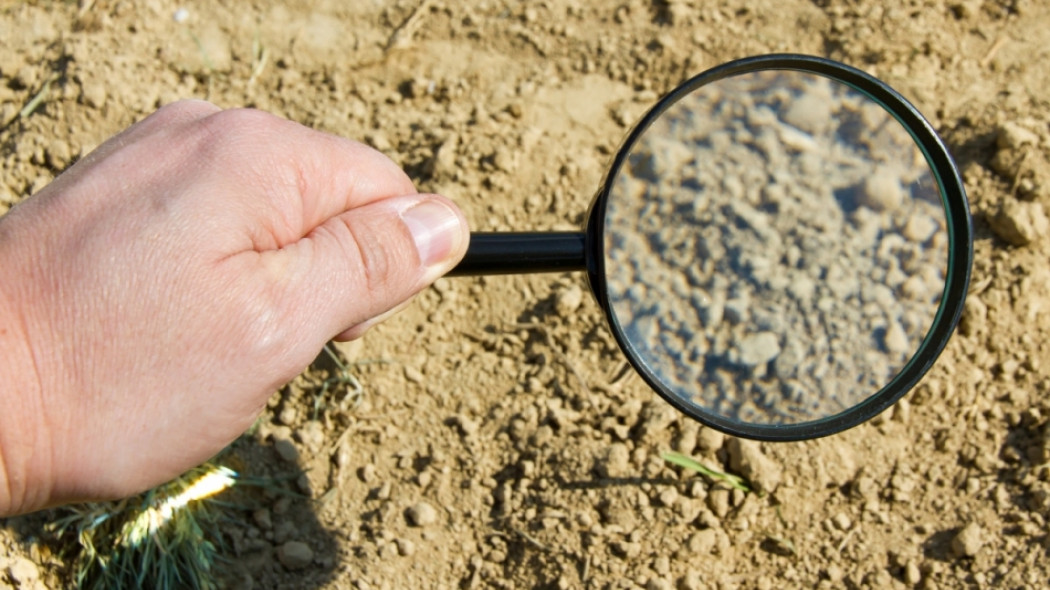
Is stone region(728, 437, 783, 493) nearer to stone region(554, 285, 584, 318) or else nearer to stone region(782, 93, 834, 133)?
stone region(554, 285, 584, 318)

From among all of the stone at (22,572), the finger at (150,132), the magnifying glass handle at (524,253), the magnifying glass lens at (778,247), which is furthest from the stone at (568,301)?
the stone at (22,572)

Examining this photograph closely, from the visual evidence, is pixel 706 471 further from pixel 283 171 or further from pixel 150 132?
pixel 150 132

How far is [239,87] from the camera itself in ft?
11.3

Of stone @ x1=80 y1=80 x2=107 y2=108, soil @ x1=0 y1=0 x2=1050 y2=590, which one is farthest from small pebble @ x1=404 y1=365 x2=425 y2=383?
stone @ x1=80 y1=80 x2=107 y2=108

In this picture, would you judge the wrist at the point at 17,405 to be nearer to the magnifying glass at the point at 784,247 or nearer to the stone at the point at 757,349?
the magnifying glass at the point at 784,247

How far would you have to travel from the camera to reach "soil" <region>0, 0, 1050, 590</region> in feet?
9.02

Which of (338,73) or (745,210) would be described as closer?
(745,210)

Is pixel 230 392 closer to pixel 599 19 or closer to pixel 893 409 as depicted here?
pixel 893 409

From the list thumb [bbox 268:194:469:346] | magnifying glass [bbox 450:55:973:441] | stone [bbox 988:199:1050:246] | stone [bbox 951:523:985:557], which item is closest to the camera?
thumb [bbox 268:194:469:346]

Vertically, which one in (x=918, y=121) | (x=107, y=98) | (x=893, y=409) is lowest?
(x=893, y=409)

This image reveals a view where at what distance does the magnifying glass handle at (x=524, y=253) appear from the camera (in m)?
2.05

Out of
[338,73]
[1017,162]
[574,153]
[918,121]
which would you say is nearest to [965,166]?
[1017,162]

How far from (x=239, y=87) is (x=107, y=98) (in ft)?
1.50

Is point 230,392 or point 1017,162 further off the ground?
point 1017,162
